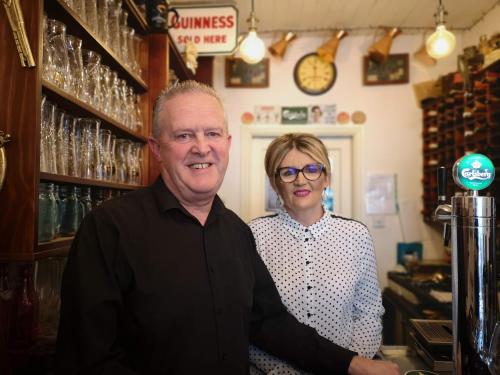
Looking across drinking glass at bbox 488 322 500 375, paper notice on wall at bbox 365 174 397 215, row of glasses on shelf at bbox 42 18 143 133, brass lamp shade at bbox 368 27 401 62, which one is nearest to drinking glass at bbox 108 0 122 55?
row of glasses on shelf at bbox 42 18 143 133

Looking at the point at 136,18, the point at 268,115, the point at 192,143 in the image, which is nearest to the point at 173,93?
the point at 192,143

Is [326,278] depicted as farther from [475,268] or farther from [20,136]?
[20,136]

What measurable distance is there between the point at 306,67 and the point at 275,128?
2.33ft

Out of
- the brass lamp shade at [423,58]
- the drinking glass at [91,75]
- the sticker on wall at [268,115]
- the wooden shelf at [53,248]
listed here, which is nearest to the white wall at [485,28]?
the brass lamp shade at [423,58]

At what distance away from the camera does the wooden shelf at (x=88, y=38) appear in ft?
4.71

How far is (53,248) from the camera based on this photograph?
1.38 m

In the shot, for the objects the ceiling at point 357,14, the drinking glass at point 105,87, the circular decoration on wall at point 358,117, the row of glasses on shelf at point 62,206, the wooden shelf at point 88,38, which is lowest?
the row of glasses on shelf at point 62,206

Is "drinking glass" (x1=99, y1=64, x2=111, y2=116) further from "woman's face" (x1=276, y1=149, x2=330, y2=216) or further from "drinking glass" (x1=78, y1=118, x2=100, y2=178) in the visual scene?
"woman's face" (x1=276, y1=149, x2=330, y2=216)

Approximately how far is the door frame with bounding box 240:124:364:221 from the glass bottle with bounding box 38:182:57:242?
258 centimetres

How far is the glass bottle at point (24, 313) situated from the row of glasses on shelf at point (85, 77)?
2.46ft

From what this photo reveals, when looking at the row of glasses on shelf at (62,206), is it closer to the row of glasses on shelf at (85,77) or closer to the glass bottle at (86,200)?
the glass bottle at (86,200)

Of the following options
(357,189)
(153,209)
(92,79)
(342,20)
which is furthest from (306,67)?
(153,209)

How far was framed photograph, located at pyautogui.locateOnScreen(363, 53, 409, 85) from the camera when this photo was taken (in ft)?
12.8

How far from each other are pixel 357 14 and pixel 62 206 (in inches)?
124
